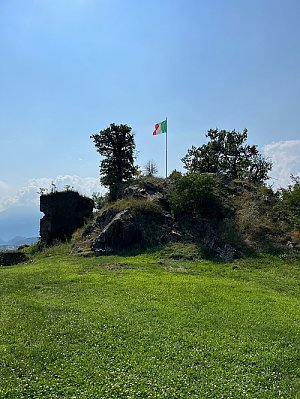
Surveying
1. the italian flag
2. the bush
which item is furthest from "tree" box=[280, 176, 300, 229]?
the italian flag

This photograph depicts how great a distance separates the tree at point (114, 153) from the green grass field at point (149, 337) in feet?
52.4

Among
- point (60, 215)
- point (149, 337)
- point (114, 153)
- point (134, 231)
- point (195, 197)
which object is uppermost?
point (114, 153)

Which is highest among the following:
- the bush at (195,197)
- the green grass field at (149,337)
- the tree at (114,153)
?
the tree at (114,153)

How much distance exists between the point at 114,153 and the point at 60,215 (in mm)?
6086

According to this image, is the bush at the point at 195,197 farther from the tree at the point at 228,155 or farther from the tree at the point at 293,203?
the tree at the point at 228,155

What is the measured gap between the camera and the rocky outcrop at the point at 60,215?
89.6 ft

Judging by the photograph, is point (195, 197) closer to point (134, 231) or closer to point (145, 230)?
point (145, 230)

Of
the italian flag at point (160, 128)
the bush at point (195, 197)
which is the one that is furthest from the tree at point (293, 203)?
the italian flag at point (160, 128)

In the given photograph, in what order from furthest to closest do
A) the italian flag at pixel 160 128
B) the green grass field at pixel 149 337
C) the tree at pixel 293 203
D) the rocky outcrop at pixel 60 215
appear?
the italian flag at pixel 160 128, the rocky outcrop at pixel 60 215, the tree at pixel 293 203, the green grass field at pixel 149 337

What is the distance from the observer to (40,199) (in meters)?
28.0

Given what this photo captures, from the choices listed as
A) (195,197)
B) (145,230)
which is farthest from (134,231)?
(195,197)

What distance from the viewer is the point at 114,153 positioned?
29.2 m

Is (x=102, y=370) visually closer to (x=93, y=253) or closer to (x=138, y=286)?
(x=138, y=286)

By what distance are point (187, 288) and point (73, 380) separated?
254 inches
